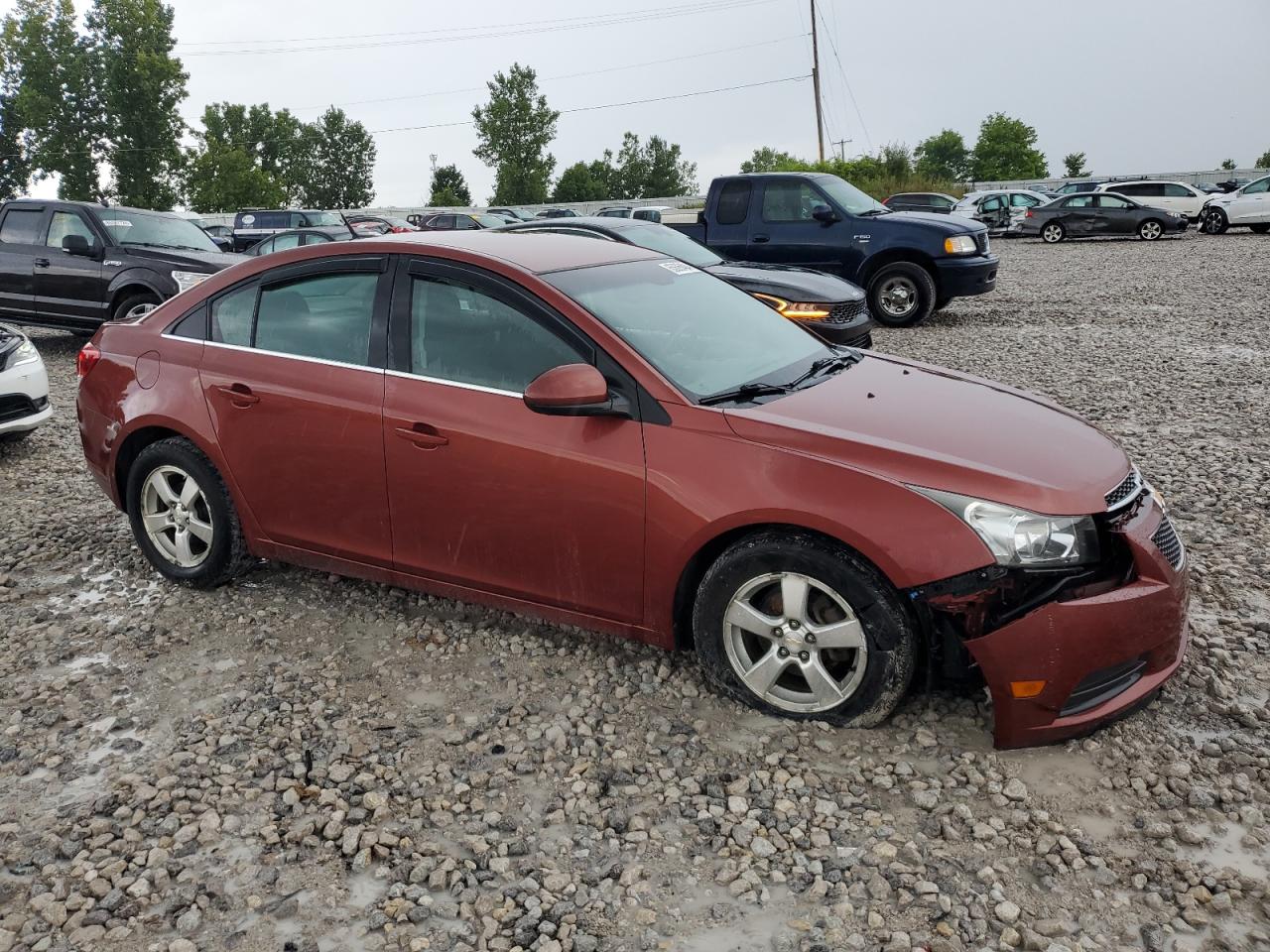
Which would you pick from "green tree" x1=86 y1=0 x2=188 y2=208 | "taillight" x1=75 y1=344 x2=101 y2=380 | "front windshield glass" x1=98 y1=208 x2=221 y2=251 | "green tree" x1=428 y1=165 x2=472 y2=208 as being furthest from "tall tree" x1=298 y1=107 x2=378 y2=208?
"taillight" x1=75 y1=344 x2=101 y2=380

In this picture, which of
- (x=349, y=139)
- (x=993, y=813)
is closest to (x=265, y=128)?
(x=349, y=139)

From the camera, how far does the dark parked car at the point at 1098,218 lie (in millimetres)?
27922

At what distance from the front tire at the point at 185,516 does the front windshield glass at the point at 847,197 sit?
10.1 m

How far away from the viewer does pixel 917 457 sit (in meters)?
3.42

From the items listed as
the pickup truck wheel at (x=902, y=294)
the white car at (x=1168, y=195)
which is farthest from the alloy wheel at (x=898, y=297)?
the white car at (x=1168, y=195)

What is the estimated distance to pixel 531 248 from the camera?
14.9ft

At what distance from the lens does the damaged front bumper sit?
3.23 m

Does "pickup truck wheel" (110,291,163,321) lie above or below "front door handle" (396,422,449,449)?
above

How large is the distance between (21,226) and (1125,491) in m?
12.4

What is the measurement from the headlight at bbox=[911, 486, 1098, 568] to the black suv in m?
10.0

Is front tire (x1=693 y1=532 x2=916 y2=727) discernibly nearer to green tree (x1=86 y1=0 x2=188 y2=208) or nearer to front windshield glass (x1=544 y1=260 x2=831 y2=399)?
front windshield glass (x1=544 y1=260 x2=831 y2=399)

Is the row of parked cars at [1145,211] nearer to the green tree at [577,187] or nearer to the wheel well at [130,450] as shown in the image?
the wheel well at [130,450]

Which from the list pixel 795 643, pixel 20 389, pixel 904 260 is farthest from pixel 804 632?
pixel 904 260

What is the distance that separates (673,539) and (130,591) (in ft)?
9.70
